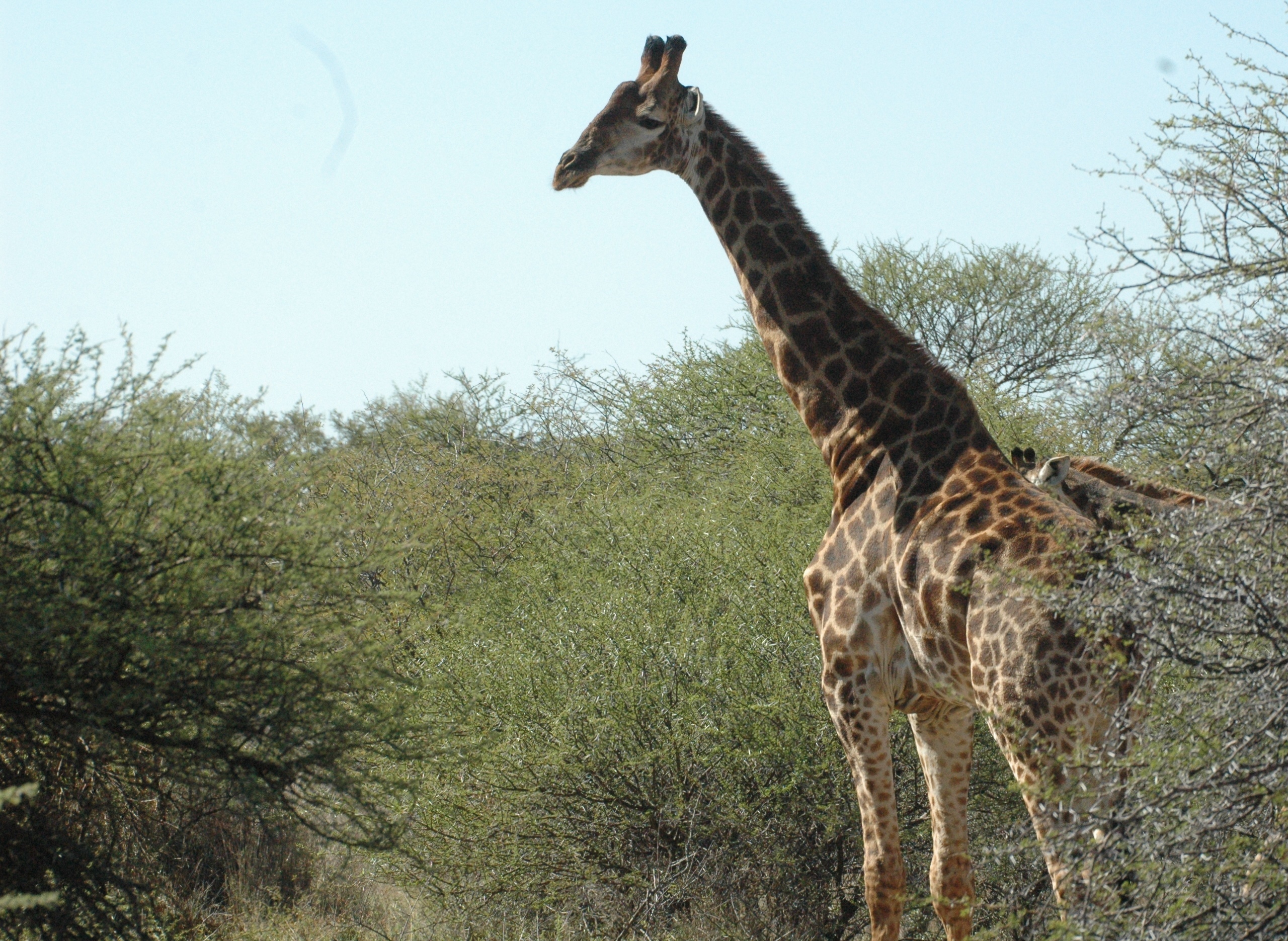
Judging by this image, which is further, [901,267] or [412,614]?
[901,267]

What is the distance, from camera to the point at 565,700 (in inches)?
259

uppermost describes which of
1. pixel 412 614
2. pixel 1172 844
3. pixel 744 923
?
pixel 412 614

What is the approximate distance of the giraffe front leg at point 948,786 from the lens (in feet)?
16.6

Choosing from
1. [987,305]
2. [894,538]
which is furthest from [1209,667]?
[987,305]

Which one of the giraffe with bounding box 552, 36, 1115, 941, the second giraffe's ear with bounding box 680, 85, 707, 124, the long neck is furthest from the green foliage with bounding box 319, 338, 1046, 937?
the second giraffe's ear with bounding box 680, 85, 707, 124

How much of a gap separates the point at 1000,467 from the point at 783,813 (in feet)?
7.32

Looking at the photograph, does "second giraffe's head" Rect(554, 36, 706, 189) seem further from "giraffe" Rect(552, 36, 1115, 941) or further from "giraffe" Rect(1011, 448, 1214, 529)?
"giraffe" Rect(1011, 448, 1214, 529)

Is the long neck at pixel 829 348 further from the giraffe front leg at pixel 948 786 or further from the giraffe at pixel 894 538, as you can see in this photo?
the giraffe front leg at pixel 948 786

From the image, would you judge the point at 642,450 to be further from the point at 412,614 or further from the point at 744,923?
the point at 744,923

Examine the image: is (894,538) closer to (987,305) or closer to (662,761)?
(662,761)

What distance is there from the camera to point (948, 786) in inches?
205

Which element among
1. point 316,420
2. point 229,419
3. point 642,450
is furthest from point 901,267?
point 229,419

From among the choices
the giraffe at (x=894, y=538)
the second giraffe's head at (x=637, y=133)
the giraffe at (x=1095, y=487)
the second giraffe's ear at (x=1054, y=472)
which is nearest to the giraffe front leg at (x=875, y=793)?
the giraffe at (x=894, y=538)

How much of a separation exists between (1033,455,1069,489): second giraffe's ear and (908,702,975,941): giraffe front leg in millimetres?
1015
